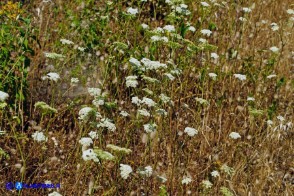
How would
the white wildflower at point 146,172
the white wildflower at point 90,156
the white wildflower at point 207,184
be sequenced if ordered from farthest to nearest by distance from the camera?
the white wildflower at point 207,184 → the white wildflower at point 146,172 → the white wildflower at point 90,156

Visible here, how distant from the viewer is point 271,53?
456cm

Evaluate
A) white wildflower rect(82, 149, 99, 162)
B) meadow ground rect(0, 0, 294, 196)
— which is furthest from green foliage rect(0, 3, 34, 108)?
white wildflower rect(82, 149, 99, 162)

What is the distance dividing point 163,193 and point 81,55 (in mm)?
1766

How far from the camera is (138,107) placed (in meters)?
3.47

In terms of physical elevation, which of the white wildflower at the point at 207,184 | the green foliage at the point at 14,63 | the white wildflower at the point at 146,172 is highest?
the green foliage at the point at 14,63

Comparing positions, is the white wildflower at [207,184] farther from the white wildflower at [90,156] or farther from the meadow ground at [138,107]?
the white wildflower at [90,156]

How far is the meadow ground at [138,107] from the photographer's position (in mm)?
2793

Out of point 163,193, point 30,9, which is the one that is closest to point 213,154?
point 163,193

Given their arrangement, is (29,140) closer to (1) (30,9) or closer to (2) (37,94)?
(2) (37,94)

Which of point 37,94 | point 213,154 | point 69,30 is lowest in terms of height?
point 213,154

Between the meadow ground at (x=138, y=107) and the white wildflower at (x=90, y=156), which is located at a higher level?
the white wildflower at (x=90, y=156)

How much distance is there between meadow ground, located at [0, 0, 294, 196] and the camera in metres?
2.79

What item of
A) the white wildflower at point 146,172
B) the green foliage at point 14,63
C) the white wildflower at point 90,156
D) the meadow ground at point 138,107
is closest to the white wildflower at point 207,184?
the meadow ground at point 138,107

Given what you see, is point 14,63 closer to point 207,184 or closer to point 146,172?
point 146,172
